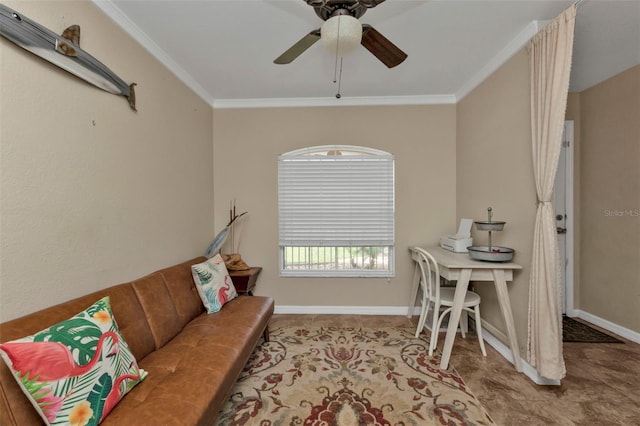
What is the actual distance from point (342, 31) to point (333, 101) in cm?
196

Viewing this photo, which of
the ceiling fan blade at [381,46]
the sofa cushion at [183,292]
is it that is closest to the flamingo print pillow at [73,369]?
the sofa cushion at [183,292]

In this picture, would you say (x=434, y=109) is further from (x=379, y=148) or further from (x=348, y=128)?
(x=348, y=128)

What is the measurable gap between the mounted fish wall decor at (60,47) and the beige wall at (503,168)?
10.2 ft

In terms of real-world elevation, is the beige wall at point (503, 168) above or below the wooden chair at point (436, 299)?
above

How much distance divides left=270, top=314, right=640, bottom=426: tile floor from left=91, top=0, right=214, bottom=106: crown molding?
3660mm

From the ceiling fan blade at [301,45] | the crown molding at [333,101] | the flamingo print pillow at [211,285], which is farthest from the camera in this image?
the crown molding at [333,101]

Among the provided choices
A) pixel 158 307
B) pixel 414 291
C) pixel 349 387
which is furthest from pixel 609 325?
pixel 158 307

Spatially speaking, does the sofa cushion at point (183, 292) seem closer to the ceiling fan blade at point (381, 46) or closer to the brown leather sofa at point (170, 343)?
the brown leather sofa at point (170, 343)

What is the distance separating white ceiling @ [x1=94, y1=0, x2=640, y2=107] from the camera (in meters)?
1.78

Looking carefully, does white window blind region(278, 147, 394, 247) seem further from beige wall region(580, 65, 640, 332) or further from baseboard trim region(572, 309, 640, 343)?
baseboard trim region(572, 309, 640, 343)

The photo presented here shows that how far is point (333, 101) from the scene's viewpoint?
10.5 ft

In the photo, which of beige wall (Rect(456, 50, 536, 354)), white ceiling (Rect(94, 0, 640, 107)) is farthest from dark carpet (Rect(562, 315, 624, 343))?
white ceiling (Rect(94, 0, 640, 107))

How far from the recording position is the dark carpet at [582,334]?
2506 millimetres

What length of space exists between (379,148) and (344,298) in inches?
77.8
